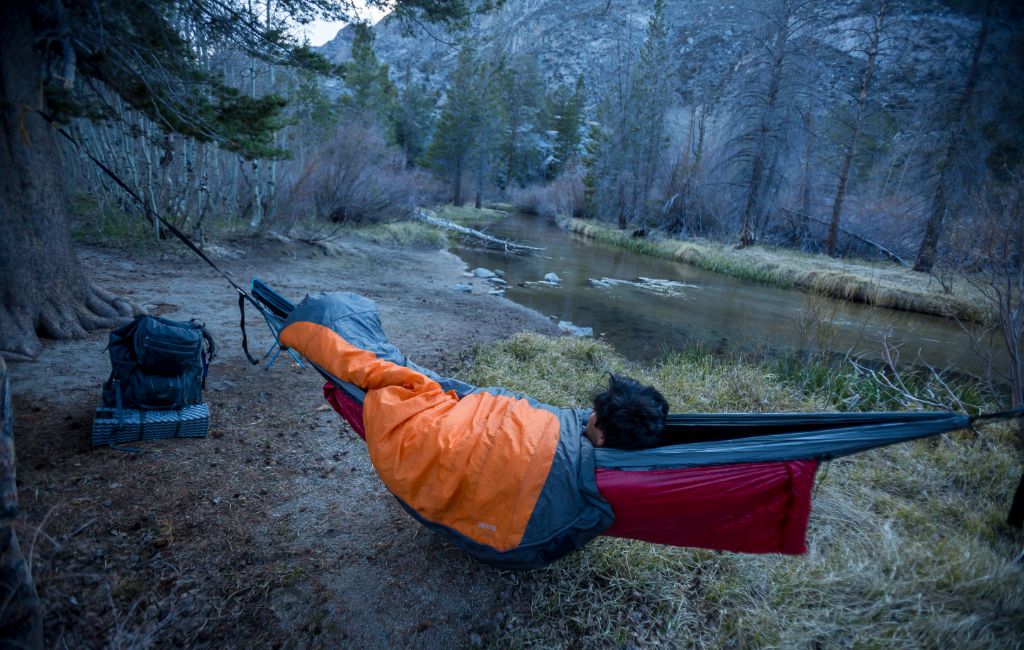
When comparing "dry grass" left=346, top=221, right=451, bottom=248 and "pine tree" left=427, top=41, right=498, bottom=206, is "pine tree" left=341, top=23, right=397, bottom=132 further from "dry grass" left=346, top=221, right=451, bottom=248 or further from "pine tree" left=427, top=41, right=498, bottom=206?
"dry grass" left=346, top=221, right=451, bottom=248

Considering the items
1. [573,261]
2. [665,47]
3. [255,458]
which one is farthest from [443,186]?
[255,458]

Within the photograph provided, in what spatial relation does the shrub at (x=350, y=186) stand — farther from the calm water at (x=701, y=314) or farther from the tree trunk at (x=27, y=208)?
the tree trunk at (x=27, y=208)

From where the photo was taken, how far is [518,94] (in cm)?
3591

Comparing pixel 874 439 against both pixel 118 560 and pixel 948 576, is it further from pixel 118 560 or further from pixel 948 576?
pixel 118 560

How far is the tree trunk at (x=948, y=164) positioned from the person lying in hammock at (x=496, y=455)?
1297 centimetres

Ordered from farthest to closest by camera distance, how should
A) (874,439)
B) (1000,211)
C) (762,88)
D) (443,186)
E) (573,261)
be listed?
(443,186) → (762,88) → (573,261) → (1000,211) → (874,439)

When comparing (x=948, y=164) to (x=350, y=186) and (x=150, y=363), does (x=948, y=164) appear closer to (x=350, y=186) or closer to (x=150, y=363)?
(x=350, y=186)

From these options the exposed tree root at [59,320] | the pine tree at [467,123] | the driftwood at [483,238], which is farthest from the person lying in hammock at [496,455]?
the pine tree at [467,123]

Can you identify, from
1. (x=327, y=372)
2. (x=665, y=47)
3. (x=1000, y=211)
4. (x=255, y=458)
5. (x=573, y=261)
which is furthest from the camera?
(x=665, y=47)

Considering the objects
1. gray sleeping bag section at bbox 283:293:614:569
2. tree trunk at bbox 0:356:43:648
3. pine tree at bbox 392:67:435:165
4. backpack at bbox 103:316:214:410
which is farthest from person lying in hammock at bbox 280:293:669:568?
pine tree at bbox 392:67:435:165

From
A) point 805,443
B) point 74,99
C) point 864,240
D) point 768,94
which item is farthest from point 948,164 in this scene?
point 74,99

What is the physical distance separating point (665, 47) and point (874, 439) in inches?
960

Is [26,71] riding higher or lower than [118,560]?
higher

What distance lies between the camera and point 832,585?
211 cm
